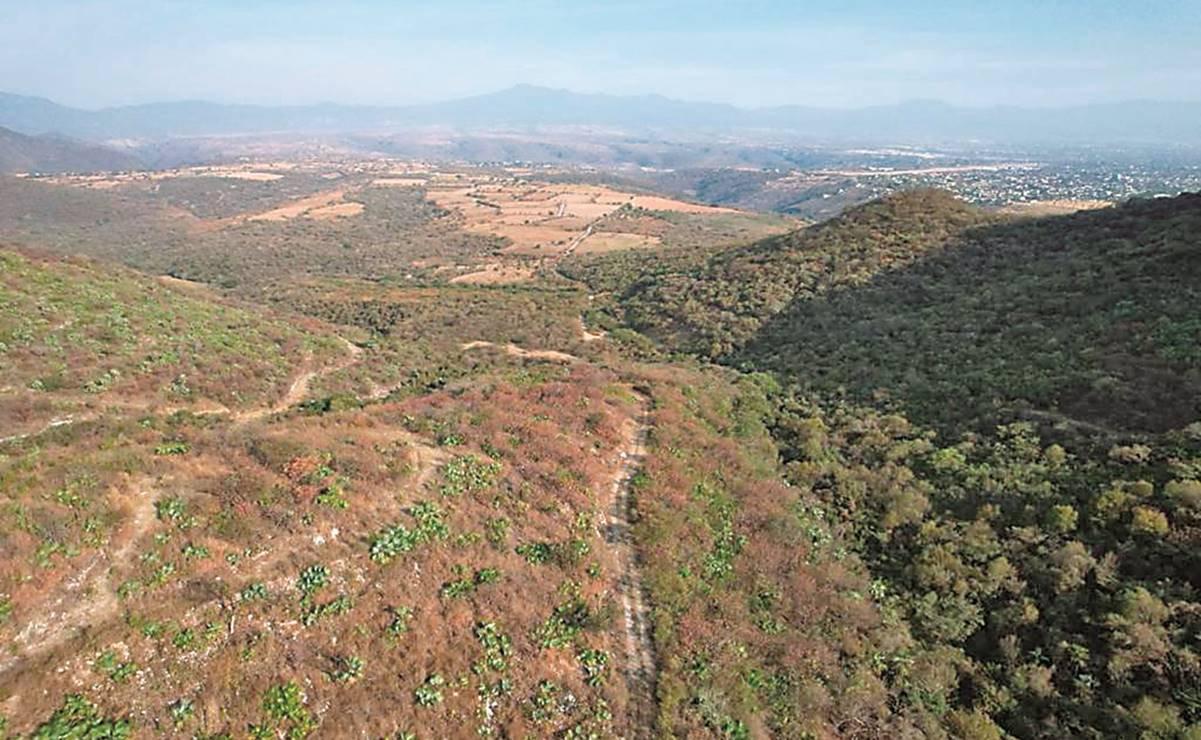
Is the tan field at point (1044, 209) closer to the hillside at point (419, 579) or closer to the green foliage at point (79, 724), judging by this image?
the hillside at point (419, 579)

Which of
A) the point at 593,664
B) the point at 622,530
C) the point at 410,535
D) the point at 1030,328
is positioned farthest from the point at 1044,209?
the point at 410,535

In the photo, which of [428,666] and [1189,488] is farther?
[1189,488]

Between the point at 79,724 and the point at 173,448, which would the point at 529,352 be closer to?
the point at 173,448

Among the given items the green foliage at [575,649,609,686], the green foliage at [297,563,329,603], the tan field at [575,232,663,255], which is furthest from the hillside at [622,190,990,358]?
the tan field at [575,232,663,255]

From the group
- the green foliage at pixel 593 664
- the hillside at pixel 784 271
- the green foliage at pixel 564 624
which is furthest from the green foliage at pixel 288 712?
the hillside at pixel 784 271

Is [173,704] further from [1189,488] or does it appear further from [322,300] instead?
[322,300]

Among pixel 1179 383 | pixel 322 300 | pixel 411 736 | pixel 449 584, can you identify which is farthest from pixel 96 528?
pixel 322 300
